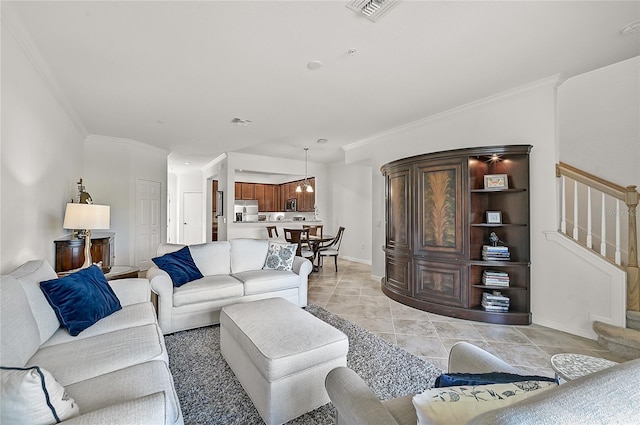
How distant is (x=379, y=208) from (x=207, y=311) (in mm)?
3495

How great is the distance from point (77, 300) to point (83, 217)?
152 cm

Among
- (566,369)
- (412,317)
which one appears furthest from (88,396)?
(412,317)

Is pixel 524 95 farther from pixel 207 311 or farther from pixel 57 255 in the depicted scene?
pixel 57 255

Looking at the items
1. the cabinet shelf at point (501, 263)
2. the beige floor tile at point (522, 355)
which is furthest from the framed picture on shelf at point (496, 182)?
the beige floor tile at point (522, 355)

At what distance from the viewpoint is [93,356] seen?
1.50 meters

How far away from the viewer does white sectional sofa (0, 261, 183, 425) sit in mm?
958

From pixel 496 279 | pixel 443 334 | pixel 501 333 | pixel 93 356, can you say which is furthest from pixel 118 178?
pixel 501 333

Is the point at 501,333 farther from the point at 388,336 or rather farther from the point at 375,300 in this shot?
the point at 375,300

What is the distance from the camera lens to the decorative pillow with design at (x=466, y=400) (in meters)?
0.71

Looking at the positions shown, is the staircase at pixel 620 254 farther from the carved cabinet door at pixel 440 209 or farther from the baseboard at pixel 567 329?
the carved cabinet door at pixel 440 209

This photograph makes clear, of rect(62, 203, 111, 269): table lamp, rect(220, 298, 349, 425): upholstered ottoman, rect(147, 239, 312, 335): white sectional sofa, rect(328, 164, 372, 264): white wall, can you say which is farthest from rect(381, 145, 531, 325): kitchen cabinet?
rect(62, 203, 111, 269): table lamp

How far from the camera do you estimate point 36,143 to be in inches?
106

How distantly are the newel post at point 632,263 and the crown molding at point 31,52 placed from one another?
549cm

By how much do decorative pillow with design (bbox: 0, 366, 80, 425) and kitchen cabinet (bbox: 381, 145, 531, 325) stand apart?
354 centimetres
